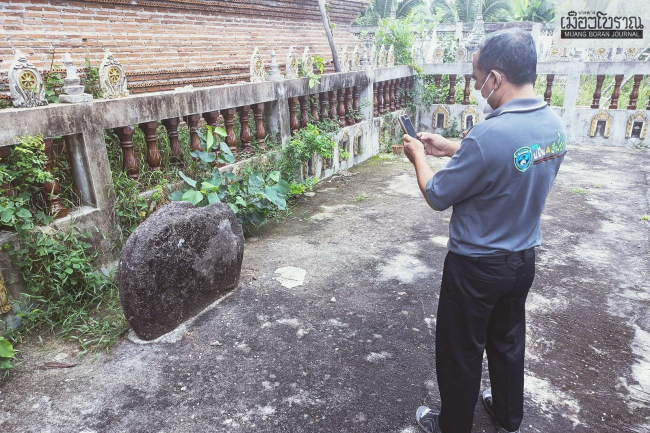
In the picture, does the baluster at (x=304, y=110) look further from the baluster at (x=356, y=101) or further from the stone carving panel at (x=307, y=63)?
the baluster at (x=356, y=101)

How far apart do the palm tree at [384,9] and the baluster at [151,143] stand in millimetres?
22789

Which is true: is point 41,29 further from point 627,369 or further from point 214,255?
point 627,369

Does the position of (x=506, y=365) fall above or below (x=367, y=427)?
above

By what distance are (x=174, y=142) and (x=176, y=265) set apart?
5.07ft

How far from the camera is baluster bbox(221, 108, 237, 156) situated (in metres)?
4.32

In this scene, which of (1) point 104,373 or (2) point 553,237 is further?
(2) point 553,237

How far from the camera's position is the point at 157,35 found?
7301mm

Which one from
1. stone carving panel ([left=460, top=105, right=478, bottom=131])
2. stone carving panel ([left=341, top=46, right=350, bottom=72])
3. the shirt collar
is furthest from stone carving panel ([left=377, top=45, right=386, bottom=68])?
the shirt collar

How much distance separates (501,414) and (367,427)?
0.62 m

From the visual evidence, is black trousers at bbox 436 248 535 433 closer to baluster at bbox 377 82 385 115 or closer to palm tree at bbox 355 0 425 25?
baluster at bbox 377 82 385 115

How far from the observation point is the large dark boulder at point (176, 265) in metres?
2.49

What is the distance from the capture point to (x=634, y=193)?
534 cm

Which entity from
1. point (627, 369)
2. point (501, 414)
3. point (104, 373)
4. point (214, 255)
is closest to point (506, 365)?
point (501, 414)

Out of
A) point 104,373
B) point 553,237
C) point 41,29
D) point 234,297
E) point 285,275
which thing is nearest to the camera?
point 104,373
